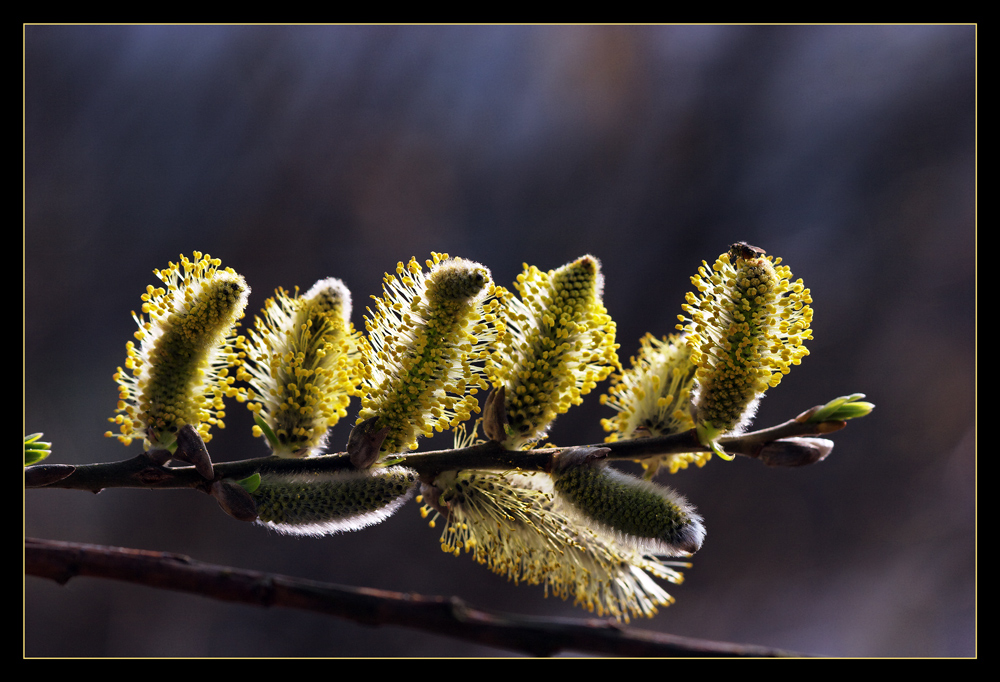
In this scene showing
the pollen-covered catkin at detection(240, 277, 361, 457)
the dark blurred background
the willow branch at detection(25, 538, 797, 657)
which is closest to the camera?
the willow branch at detection(25, 538, 797, 657)

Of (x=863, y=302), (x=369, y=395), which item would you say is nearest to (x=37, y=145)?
(x=369, y=395)

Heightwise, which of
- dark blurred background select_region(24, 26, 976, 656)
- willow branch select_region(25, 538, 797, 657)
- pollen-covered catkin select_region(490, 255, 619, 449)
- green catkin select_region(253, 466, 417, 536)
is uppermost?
dark blurred background select_region(24, 26, 976, 656)

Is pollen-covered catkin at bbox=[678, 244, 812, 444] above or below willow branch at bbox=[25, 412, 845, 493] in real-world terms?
above

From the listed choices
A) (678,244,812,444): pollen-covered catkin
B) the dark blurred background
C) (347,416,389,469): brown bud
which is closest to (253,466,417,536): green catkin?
(347,416,389,469): brown bud

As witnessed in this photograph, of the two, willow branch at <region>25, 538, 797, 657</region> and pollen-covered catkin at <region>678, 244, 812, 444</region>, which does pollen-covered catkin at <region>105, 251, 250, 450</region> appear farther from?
pollen-covered catkin at <region>678, 244, 812, 444</region>

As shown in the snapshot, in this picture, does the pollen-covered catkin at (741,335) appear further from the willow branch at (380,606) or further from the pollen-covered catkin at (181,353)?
the pollen-covered catkin at (181,353)

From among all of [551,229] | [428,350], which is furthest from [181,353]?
[551,229]

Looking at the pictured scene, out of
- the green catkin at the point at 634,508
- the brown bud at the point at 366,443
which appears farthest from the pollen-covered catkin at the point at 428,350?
the green catkin at the point at 634,508

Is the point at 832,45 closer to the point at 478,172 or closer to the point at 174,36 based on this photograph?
the point at 478,172
